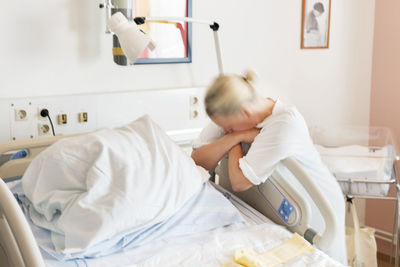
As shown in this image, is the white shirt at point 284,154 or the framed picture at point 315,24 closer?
the white shirt at point 284,154

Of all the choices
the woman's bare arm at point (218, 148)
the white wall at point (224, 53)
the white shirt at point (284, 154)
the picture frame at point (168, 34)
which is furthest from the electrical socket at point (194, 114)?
the white shirt at point (284, 154)

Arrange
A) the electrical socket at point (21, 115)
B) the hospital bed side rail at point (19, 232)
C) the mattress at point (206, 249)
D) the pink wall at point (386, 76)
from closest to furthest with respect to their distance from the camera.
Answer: the hospital bed side rail at point (19, 232), the mattress at point (206, 249), the electrical socket at point (21, 115), the pink wall at point (386, 76)

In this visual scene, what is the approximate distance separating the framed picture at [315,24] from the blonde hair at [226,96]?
1358 millimetres

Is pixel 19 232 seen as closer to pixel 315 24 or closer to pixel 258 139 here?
pixel 258 139

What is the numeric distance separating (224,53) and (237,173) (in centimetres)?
100

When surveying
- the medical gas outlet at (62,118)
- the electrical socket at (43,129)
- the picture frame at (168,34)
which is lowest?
the electrical socket at (43,129)

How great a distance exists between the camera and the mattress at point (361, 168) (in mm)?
2430

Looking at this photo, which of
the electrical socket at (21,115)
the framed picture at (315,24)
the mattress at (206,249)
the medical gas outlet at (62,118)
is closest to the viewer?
the mattress at (206,249)

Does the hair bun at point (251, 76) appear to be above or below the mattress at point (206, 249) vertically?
above

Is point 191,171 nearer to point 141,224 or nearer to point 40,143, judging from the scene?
point 141,224

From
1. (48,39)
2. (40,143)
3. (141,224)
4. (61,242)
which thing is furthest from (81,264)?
(48,39)

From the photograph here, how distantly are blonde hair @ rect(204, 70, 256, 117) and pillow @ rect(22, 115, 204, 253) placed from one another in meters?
0.21

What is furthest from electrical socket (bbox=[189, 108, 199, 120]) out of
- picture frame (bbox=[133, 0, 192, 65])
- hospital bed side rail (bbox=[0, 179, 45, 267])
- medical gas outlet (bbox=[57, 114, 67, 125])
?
hospital bed side rail (bbox=[0, 179, 45, 267])

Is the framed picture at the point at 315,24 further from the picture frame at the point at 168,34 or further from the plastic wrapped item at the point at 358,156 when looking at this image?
the picture frame at the point at 168,34
